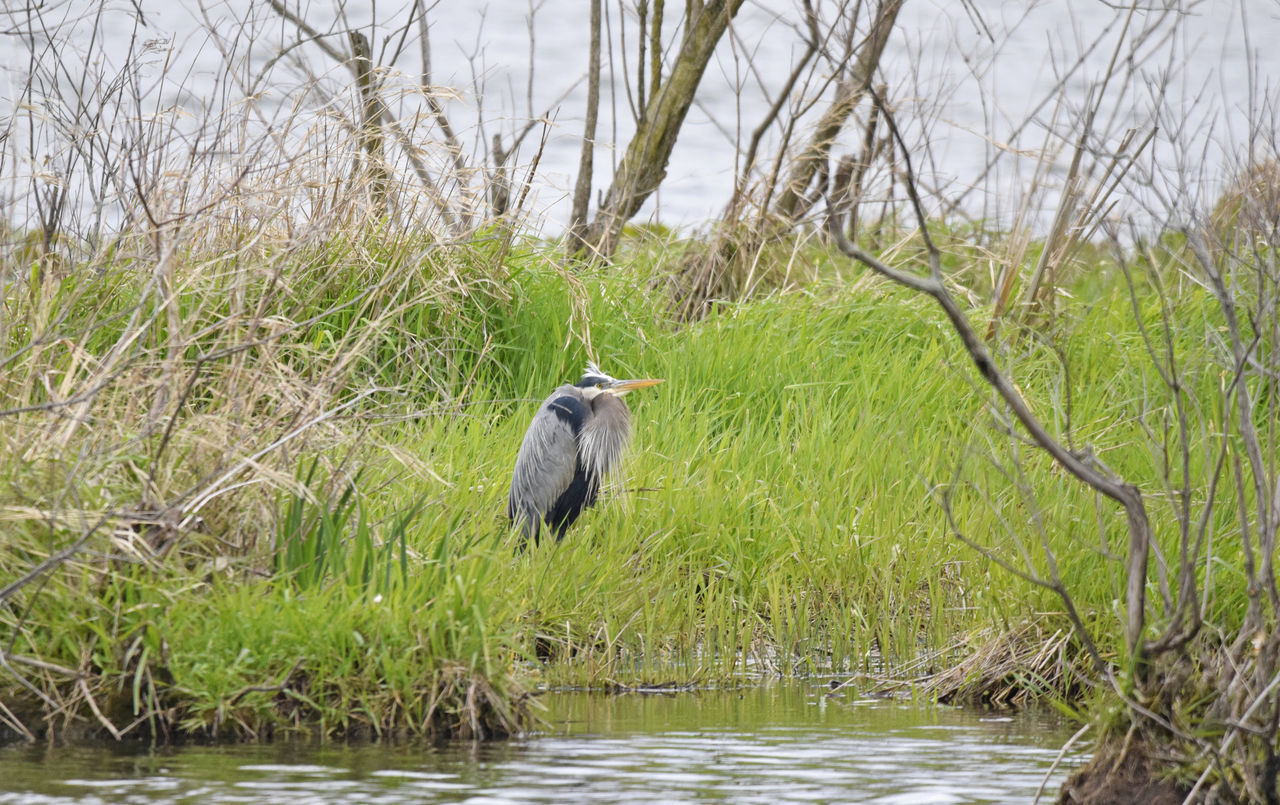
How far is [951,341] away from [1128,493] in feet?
15.4

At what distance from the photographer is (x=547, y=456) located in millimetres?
6441

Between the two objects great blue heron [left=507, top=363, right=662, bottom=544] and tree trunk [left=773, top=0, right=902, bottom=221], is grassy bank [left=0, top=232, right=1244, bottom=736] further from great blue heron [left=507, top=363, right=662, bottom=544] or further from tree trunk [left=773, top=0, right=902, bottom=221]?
tree trunk [left=773, top=0, right=902, bottom=221]

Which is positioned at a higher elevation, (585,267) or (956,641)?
(585,267)

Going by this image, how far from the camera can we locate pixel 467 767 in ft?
13.1

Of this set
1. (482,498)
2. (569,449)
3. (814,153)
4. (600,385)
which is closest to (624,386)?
(600,385)

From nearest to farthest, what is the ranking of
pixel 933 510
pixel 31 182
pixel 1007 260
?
1. pixel 31 182
2. pixel 933 510
3. pixel 1007 260

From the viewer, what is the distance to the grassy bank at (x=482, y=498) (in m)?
4.30

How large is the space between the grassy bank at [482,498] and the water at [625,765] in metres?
0.21

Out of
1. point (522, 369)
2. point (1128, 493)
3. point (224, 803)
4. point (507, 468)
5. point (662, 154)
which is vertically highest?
point (662, 154)

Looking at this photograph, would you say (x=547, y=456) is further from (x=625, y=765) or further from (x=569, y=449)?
(x=625, y=765)

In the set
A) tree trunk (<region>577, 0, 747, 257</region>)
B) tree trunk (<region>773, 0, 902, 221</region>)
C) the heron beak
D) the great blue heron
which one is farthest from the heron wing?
tree trunk (<region>577, 0, 747, 257</region>)

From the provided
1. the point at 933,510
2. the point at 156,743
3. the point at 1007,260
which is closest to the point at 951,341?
the point at 1007,260

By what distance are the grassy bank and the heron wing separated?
0.19 metres

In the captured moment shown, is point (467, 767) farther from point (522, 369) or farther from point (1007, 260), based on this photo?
point (1007, 260)
